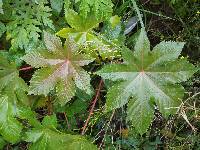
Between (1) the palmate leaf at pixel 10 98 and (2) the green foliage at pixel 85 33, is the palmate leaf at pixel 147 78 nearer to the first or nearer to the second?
(2) the green foliage at pixel 85 33

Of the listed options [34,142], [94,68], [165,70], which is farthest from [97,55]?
[34,142]

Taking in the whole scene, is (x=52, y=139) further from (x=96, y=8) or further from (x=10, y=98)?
(x=96, y=8)

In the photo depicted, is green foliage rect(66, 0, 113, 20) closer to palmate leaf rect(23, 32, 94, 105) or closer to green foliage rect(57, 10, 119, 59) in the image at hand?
green foliage rect(57, 10, 119, 59)

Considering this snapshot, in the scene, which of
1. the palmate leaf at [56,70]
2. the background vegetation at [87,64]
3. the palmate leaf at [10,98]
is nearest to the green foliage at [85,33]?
the background vegetation at [87,64]

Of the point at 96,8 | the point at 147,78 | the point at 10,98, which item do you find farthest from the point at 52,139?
the point at 96,8

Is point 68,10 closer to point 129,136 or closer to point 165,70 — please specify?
point 165,70

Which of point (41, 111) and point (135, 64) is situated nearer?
point (135, 64)
